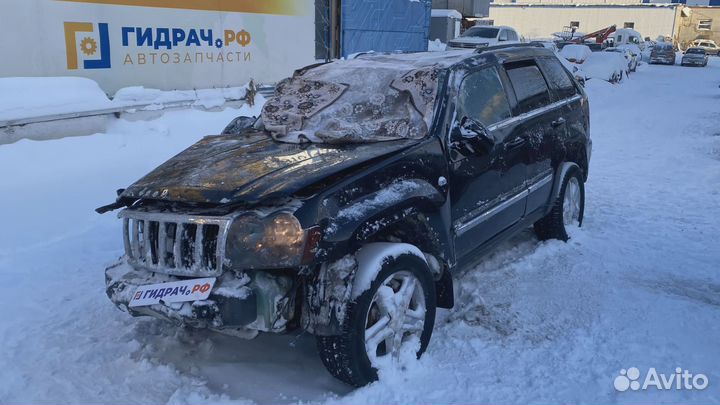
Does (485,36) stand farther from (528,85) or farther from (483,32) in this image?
(528,85)

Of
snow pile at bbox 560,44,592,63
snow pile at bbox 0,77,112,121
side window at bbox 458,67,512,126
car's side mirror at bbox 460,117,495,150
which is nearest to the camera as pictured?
car's side mirror at bbox 460,117,495,150

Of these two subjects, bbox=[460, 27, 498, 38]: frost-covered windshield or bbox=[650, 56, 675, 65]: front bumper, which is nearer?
→ bbox=[460, 27, 498, 38]: frost-covered windshield

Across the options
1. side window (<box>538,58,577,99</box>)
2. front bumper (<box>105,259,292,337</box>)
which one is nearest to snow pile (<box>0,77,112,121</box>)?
front bumper (<box>105,259,292,337</box>)

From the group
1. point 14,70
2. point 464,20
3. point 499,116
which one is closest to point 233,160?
point 499,116

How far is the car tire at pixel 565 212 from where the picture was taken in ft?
18.4

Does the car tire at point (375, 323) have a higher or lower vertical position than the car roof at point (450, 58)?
lower

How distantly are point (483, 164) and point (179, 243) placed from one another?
6.86 feet

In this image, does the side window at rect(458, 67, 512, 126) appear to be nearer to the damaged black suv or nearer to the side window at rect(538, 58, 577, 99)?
the damaged black suv

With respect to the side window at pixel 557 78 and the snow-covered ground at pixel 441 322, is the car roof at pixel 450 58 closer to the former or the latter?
the side window at pixel 557 78

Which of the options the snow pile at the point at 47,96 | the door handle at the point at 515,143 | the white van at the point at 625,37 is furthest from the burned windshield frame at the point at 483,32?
the door handle at the point at 515,143

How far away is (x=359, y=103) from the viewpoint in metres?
4.33

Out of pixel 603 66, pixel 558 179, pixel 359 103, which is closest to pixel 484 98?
pixel 359 103

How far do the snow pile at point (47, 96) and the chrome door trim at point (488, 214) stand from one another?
18.0 feet

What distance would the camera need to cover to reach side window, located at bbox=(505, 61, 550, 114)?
190 inches
